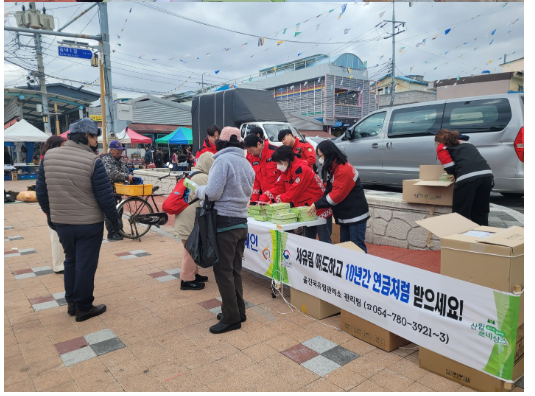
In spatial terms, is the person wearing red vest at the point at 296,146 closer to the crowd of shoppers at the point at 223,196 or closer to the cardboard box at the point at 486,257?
the crowd of shoppers at the point at 223,196

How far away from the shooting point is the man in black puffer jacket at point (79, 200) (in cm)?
366

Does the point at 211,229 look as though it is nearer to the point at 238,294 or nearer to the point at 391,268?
the point at 238,294

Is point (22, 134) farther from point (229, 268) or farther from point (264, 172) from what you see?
point (229, 268)

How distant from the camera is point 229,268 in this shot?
11.3 feet

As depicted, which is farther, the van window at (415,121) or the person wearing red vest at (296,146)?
the van window at (415,121)

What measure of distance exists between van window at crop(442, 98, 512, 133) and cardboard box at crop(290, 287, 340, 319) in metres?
3.98

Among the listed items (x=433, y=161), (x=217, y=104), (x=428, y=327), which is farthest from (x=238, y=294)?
(x=217, y=104)

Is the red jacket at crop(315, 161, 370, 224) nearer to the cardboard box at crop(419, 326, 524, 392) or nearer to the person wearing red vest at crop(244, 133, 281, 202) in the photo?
the person wearing red vest at crop(244, 133, 281, 202)

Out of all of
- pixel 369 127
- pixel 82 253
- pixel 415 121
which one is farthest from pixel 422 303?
pixel 369 127

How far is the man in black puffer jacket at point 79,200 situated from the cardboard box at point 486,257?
3145mm

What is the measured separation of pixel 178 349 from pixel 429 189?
3.85m

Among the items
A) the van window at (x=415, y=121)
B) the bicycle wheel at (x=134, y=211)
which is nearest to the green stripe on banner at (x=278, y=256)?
the bicycle wheel at (x=134, y=211)

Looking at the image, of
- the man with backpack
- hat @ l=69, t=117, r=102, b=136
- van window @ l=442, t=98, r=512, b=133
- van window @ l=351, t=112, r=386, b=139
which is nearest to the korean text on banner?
hat @ l=69, t=117, r=102, b=136

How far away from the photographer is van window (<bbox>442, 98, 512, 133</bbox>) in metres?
5.63
